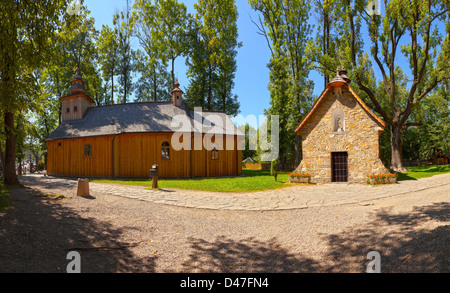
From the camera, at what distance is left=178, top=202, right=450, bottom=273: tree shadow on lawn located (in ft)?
13.2

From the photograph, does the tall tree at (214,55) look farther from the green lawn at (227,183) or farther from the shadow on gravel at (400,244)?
the shadow on gravel at (400,244)

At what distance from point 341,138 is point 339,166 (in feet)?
6.10

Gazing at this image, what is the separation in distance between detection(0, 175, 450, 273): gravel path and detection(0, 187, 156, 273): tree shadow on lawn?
0.06ft

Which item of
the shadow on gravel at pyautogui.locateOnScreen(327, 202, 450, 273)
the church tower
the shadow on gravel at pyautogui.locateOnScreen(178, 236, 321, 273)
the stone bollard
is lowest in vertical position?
the shadow on gravel at pyautogui.locateOnScreen(178, 236, 321, 273)

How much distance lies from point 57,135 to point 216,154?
15788 millimetres

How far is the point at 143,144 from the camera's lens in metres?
20.2

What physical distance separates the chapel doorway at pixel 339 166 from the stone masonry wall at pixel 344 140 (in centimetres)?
29

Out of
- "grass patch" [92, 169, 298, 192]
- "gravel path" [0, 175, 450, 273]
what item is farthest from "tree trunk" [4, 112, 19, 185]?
"grass patch" [92, 169, 298, 192]

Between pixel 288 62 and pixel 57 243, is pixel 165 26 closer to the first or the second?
pixel 288 62

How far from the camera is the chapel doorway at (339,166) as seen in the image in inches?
599

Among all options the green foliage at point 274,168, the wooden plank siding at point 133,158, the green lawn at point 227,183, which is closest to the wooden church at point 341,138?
the green foliage at point 274,168

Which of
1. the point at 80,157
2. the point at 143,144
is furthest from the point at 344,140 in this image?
the point at 80,157

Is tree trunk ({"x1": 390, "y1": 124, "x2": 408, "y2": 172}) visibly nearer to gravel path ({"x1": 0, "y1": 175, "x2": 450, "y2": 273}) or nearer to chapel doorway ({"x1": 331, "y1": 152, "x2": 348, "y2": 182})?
chapel doorway ({"x1": 331, "y1": 152, "x2": 348, "y2": 182})
